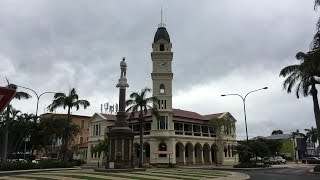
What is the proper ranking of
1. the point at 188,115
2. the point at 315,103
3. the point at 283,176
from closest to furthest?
1. the point at 283,176
2. the point at 315,103
3. the point at 188,115

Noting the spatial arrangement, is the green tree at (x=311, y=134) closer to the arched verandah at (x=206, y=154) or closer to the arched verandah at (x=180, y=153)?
the arched verandah at (x=206, y=154)

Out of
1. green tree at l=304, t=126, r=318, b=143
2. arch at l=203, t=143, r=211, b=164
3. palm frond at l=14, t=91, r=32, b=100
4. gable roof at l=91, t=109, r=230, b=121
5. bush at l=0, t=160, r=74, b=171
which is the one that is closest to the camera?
bush at l=0, t=160, r=74, b=171

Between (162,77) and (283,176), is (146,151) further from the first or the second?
(283,176)

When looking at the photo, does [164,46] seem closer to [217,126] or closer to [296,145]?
[217,126]

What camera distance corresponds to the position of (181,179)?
23.7 metres

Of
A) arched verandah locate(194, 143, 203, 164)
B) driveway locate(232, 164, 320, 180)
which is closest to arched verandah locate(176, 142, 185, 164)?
arched verandah locate(194, 143, 203, 164)

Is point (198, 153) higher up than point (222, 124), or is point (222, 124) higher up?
point (222, 124)

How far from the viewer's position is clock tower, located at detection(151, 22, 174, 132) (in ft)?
198

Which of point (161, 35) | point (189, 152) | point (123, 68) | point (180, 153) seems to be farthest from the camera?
point (189, 152)

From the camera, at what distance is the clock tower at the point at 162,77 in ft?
198

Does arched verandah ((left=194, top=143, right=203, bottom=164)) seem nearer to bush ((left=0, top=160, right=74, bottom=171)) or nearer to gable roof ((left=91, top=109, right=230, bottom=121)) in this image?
gable roof ((left=91, top=109, right=230, bottom=121))

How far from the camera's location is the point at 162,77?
62.2 m

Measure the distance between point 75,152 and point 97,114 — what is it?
57.6ft

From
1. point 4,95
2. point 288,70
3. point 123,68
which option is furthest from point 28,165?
point 4,95
